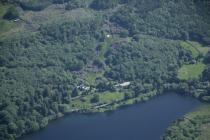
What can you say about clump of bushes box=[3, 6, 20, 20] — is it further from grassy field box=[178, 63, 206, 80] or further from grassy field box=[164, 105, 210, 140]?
grassy field box=[164, 105, 210, 140]

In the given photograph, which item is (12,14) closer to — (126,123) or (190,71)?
(190,71)

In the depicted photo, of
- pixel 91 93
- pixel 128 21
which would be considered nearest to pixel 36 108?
pixel 91 93

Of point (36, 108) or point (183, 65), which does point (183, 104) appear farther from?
point (36, 108)

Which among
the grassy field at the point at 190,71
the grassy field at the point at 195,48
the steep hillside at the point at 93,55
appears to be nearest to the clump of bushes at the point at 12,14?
the steep hillside at the point at 93,55

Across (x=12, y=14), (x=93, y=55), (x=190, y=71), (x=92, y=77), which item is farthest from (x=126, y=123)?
(x=12, y=14)

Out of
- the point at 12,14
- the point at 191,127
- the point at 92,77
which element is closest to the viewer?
the point at 191,127

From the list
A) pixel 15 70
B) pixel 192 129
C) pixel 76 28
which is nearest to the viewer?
pixel 192 129

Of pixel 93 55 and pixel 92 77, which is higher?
pixel 93 55
